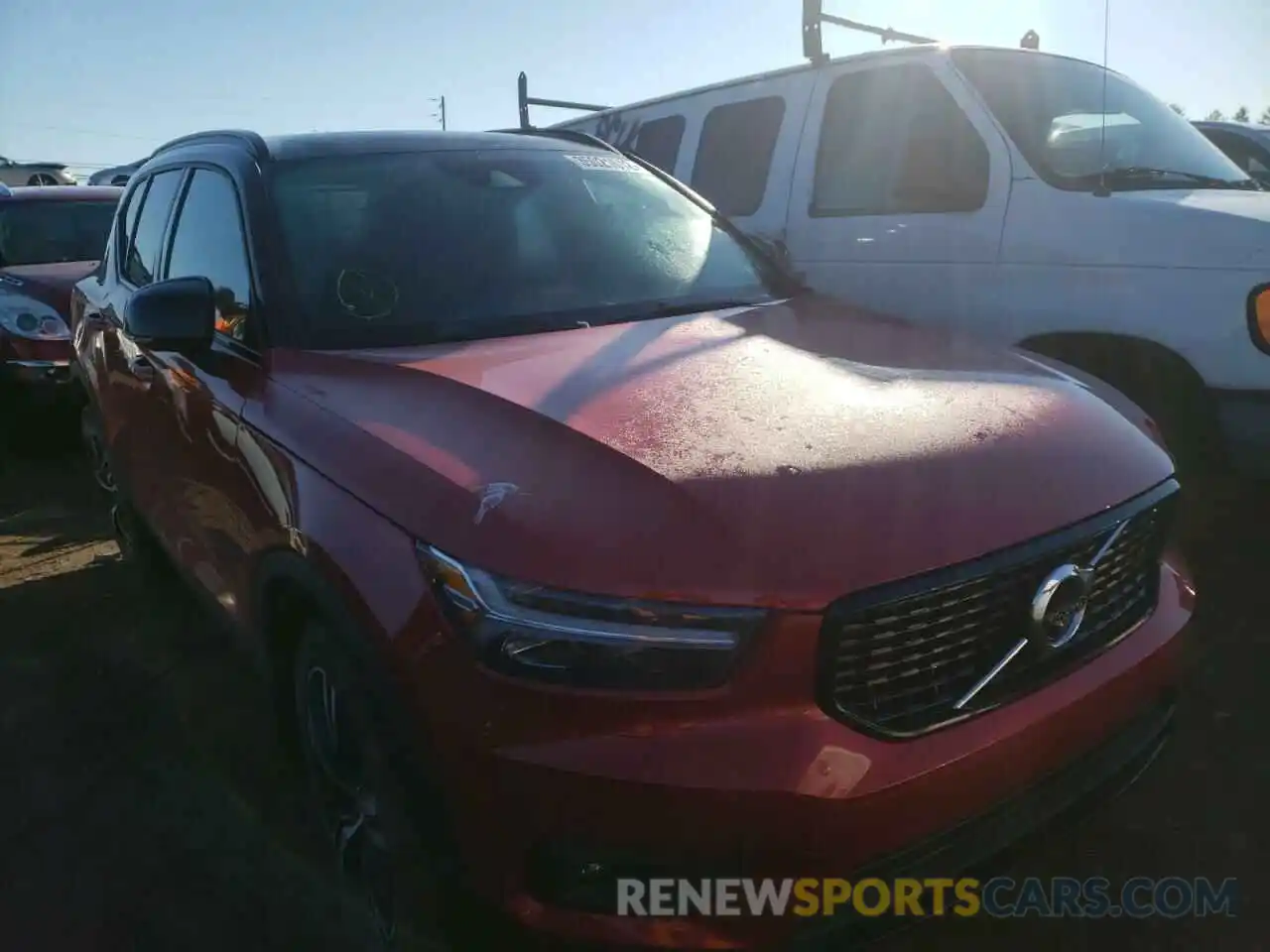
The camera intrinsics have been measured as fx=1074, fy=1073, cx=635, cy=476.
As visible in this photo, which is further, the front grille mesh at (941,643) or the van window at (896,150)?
the van window at (896,150)

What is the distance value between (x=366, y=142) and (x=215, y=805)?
1.99 m

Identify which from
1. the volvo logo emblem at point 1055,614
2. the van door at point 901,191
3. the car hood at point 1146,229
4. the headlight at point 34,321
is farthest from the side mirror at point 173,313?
the headlight at point 34,321

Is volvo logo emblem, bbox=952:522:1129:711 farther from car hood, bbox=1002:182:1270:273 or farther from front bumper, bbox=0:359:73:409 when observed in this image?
front bumper, bbox=0:359:73:409

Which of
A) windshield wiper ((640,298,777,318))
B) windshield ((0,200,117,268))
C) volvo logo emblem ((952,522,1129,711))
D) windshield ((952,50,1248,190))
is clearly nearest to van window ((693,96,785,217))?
windshield ((952,50,1248,190))

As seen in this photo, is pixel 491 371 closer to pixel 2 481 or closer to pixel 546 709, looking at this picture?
pixel 546 709

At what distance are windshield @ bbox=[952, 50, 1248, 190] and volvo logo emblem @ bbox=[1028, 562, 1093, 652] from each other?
2.32 meters

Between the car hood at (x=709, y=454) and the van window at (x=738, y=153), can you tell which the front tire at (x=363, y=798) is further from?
the van window at (x=738, y=153)

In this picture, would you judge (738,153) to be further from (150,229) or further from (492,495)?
(492,495)

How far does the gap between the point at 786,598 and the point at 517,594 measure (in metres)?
0.43

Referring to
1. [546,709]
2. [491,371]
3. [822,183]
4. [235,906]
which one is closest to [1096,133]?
[822,183]

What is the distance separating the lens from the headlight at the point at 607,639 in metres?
1.70

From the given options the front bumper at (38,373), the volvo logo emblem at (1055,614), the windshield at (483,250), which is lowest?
the front bumper at (38,373)

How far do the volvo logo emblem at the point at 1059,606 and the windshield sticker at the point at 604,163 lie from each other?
2222 millimetres

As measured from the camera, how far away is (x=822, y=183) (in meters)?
4.73
